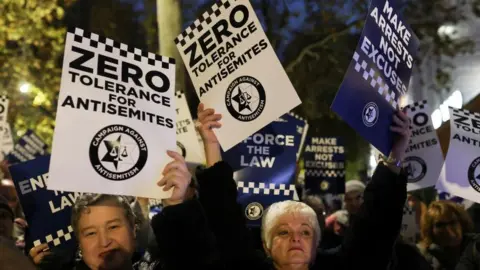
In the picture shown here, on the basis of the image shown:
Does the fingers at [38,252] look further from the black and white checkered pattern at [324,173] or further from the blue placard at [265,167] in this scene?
the black and white checkered pattern at [324,173]

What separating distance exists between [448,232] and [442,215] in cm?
15

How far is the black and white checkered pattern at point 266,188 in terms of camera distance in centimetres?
581

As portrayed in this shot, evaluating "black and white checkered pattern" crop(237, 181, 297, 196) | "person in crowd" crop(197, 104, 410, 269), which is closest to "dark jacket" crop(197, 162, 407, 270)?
"person in crowd" crop(197, 104, 410, 269)

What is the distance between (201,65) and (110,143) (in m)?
1.20

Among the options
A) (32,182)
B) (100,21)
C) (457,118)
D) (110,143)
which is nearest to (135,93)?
(110,143)

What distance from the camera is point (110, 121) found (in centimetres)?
333

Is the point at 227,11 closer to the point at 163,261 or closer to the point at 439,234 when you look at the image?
the point at 163,261

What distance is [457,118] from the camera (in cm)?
512

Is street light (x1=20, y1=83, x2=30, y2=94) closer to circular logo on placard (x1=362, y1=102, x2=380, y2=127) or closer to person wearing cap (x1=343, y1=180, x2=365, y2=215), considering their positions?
person wearing cap (x1=343, y1=180, x2=365, y2=215)

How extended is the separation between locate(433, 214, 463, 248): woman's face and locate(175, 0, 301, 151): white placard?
212 centimetres

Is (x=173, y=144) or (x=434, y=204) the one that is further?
(x=434, y=204)

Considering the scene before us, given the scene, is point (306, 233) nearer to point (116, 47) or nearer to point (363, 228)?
point (363, 228)

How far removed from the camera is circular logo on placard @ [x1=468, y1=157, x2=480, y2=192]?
492 centimetres

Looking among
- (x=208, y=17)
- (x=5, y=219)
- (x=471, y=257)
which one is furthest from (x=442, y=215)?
(x=5, y=219)
